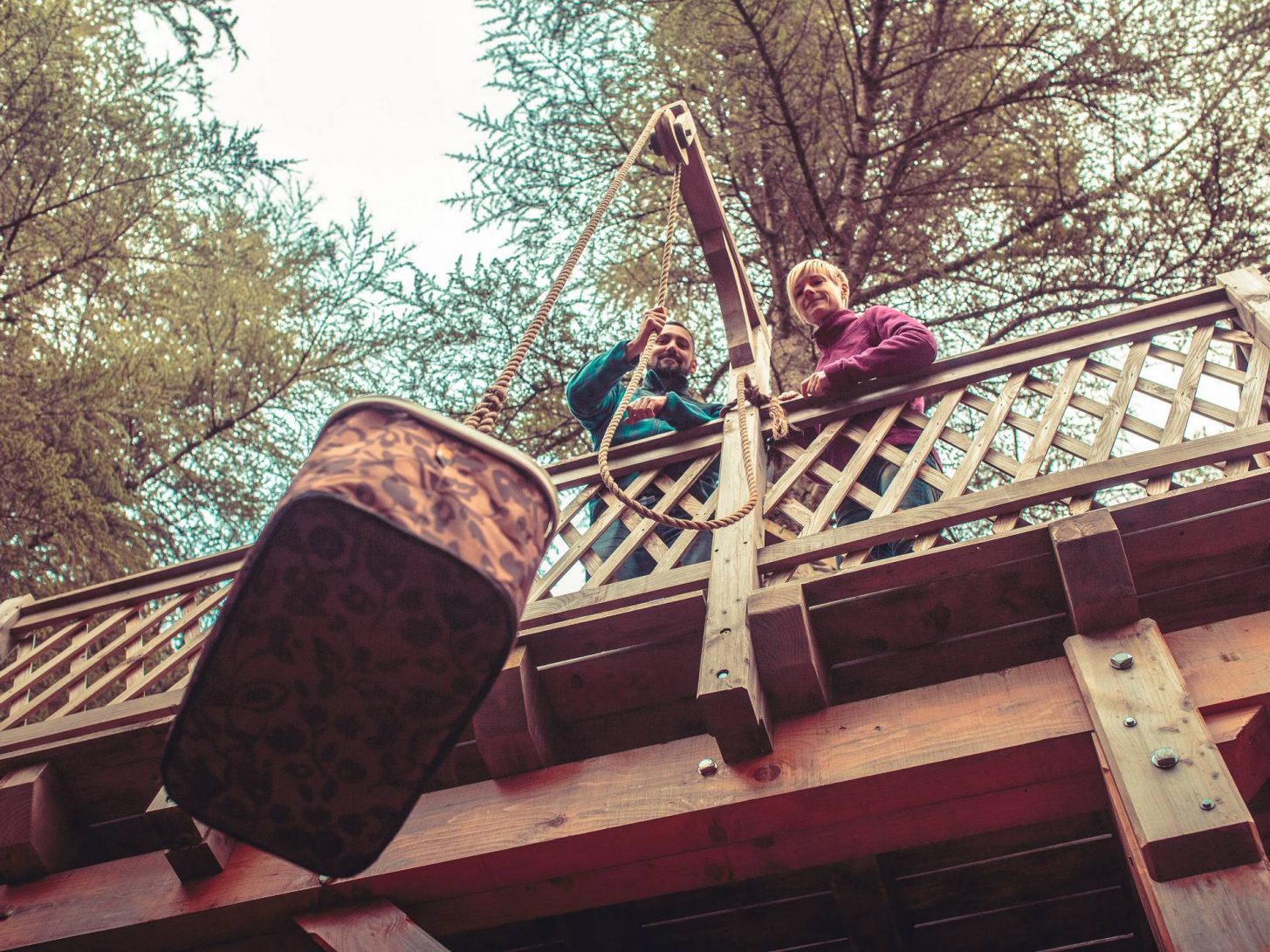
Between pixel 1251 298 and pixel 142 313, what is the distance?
7.19 m

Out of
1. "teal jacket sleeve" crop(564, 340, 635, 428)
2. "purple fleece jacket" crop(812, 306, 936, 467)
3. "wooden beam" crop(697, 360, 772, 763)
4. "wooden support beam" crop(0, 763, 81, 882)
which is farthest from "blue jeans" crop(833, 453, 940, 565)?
"wooden support beam" crop(0, 763, 81, 882)

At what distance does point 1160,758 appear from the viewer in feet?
6.98

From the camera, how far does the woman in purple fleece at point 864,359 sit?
12.5ft

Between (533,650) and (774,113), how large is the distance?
5.48 meters

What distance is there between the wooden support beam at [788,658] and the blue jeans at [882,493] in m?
0.99

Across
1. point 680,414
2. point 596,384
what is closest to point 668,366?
point 596,384

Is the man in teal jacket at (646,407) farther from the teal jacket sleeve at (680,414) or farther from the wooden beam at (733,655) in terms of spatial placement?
the wooden beam at (733,655)

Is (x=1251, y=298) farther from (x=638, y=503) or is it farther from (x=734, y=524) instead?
(x=638, y=503)

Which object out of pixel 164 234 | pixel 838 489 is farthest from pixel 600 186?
pixel 838 489

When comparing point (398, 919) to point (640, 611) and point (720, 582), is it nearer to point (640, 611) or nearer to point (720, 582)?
point (640, 611)

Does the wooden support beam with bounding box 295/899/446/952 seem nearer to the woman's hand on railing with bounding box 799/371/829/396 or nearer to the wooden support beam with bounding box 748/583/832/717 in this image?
the wooden support beam with bounding box 748/583/832/717

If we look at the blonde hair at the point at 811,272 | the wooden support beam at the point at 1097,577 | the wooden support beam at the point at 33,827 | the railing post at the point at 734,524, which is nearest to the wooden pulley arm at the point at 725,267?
the railing post at the point at 734,524

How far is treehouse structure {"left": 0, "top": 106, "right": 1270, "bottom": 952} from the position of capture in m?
2.36

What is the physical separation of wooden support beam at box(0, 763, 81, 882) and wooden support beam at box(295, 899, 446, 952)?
862 millimetres
